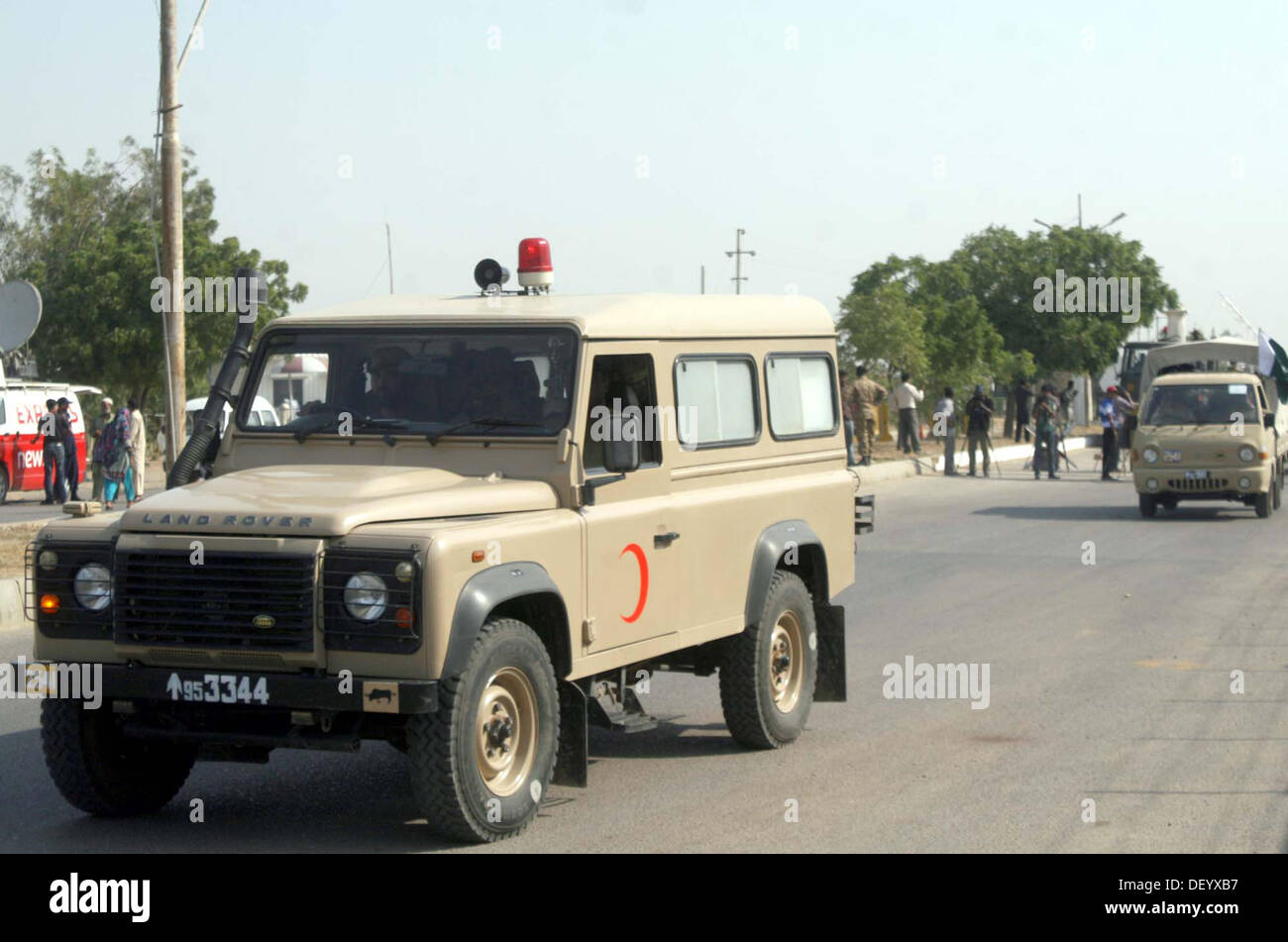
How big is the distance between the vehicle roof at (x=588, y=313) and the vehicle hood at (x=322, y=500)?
783 mm

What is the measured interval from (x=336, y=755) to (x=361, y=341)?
219 centimetres

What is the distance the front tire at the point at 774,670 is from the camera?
8.09 metres

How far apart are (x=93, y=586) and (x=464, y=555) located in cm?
149

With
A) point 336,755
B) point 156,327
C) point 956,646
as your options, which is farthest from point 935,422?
point 336,755

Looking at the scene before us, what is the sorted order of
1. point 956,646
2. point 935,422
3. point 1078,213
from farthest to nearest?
point 1078,213 → point 935,422 → point 956,646

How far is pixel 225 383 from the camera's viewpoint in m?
7.43

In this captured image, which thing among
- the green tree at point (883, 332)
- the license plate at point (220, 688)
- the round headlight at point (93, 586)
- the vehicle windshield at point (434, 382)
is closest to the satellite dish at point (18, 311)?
the vehicle windshield at point (434, 382)

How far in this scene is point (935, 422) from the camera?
3816 centimetres

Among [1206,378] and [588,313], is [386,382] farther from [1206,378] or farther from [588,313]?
[1206,378]

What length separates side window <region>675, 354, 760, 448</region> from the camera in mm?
7676

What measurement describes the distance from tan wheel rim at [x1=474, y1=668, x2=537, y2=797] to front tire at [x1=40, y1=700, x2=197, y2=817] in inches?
48.1

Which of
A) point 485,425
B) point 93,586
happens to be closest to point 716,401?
point 485,425

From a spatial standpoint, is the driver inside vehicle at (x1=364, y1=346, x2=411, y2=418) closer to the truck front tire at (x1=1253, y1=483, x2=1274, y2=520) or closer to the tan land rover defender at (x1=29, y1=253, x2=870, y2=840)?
the tan land rover defender at (x1=29, y1=253, x2=870, y2=840)
